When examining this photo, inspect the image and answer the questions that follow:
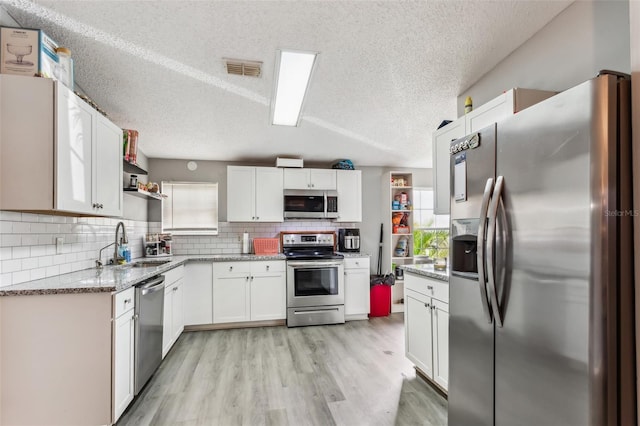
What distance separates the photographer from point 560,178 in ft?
3.56

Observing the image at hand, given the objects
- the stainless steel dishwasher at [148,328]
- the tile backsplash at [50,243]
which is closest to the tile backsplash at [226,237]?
the tile backsplash at [50,243]

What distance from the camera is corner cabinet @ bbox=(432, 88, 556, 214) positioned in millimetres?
1811

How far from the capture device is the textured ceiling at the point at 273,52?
1696mm

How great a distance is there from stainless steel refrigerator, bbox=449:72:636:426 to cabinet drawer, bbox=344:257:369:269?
3086 mm

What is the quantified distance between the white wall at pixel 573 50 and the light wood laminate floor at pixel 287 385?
7.24 feet

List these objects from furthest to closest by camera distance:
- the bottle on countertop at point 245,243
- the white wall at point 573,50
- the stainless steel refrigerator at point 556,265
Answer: the bottle on countertop at point 245,243 → the white wall at point 573,50 → the stainless steel refrigerator at point 556,265

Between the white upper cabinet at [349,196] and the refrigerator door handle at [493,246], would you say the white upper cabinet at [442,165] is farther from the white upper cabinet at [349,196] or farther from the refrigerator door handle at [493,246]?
the white upper cabinet at [349,196]

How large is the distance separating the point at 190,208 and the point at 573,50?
455cm

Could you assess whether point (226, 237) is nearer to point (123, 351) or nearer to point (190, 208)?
point (190, 208)

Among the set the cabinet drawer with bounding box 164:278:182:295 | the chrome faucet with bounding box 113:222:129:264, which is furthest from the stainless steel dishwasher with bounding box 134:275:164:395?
the chrome faucet with bounding box 113:222:129:264

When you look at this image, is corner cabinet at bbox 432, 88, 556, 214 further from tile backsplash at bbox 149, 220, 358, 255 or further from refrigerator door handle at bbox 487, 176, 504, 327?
tile backsplash at bbox 149, 220, 358, 255

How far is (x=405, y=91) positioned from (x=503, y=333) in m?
1.98

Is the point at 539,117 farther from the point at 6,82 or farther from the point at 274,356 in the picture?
the point at 274,356

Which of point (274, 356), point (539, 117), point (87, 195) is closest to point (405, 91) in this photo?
point (539, 117)
